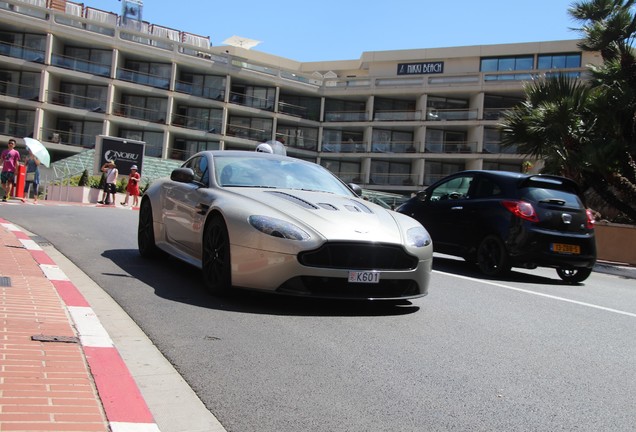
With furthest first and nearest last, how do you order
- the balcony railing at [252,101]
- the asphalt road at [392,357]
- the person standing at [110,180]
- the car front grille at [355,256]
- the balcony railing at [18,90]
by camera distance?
the balcony railing at [252,101], the balcony railing at [18,90], the person standing at [110,180], the car front grille at [355,256], the asphalt road at [392,357]

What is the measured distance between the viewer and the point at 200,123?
55.1 metres

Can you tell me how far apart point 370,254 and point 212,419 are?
Result: 8.52 feet

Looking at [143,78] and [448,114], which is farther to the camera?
[448,114]

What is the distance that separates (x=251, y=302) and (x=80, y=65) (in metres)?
49.5

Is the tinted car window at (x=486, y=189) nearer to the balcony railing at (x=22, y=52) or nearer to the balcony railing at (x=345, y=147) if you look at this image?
the balcony railing at (x=22, y=52)

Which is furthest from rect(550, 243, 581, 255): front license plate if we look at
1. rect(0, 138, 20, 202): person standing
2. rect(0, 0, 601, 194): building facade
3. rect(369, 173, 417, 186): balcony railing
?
rect(369, 173, 417, 186): balcony railing

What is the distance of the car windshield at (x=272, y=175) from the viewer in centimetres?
652

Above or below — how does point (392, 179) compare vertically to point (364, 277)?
above

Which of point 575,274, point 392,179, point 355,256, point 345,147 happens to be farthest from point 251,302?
point 345,147

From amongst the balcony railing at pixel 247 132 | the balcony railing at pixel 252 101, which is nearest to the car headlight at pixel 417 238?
the balcony railing at pixel 247 132

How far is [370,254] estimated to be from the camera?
525 centimetres

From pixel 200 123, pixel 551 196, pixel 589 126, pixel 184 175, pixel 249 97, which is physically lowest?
pixel 184 175

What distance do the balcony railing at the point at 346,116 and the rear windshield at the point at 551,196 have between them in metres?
49.1

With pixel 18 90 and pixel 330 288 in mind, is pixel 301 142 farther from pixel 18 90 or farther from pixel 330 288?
pixel 330 288
